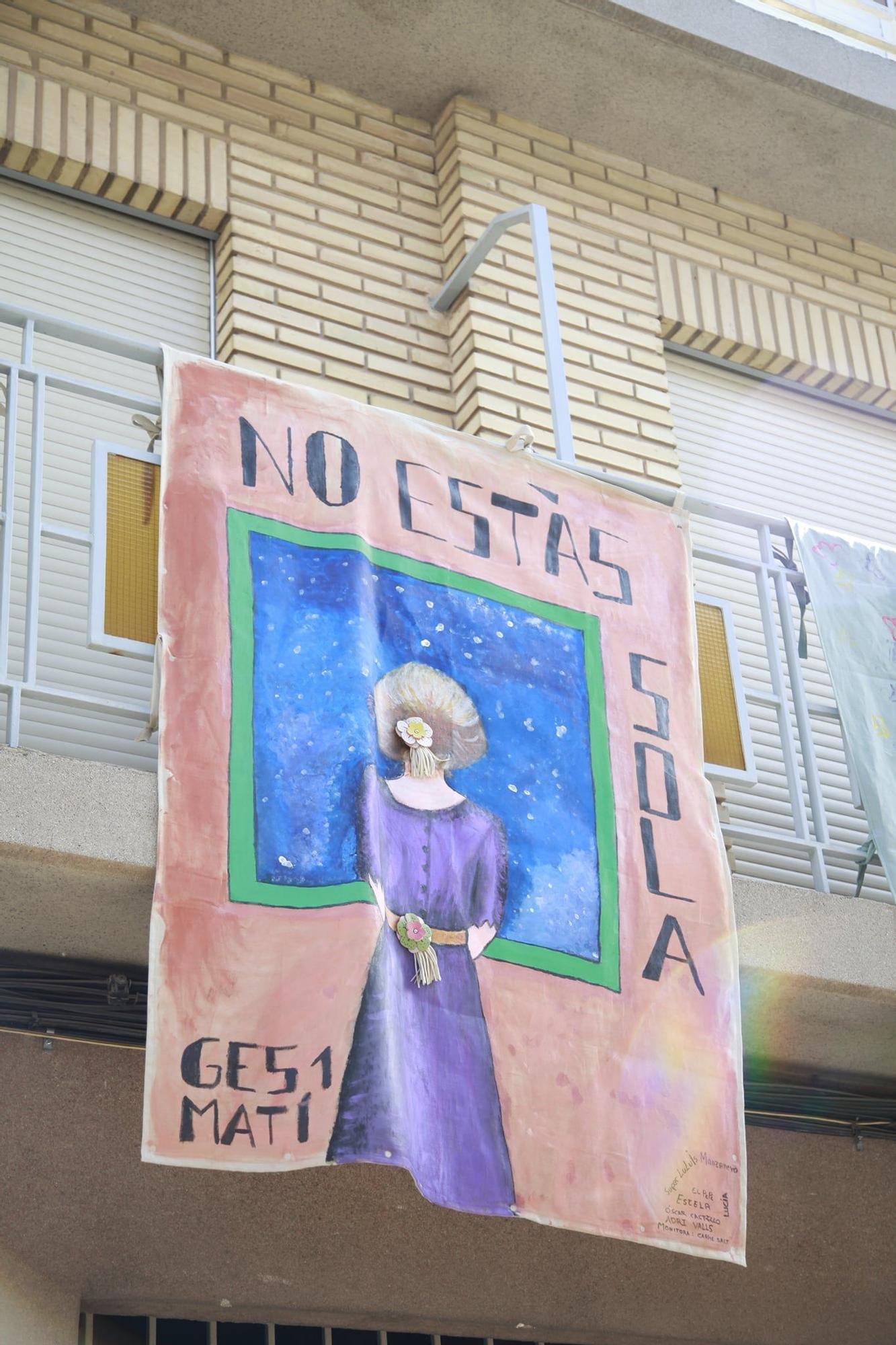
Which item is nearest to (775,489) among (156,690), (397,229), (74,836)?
(397,229)

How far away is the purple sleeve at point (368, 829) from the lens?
4.54 metres

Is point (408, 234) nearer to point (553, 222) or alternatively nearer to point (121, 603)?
point (553, 222)

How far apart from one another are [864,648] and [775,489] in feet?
7.11

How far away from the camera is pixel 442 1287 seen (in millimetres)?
5379

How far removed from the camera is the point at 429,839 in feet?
15.6

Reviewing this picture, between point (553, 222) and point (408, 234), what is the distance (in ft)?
2.26

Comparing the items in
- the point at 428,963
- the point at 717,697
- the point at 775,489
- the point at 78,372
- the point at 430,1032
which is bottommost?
the point at 430,1032

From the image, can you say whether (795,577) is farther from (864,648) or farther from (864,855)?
(864,855)

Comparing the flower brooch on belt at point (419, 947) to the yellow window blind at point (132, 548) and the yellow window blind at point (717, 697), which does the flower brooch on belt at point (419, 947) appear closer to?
the yellow window blind at point (132, 548)

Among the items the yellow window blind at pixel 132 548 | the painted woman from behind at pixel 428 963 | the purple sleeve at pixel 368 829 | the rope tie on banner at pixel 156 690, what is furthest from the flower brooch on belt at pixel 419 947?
the yellow window blind at pixel 132 548

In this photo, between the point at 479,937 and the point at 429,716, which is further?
the point at 429,716

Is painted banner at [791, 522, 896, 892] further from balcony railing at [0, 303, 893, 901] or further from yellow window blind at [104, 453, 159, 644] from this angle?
yellow window blind at [104, 453, 159, 644]

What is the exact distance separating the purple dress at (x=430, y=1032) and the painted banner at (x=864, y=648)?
1.41m

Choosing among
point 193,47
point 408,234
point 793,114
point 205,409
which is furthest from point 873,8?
point 205,409
